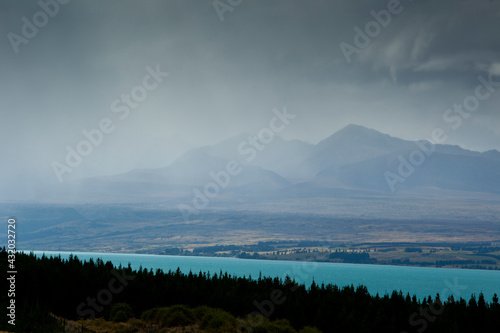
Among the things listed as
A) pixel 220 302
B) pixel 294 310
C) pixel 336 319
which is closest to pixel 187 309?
→ pixel 220 302

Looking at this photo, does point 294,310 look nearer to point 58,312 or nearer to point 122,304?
point 122,304

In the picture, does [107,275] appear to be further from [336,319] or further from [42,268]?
[336,319]

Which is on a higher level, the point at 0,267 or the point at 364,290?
the point at 0,267

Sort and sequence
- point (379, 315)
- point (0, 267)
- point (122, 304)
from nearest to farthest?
point (379, 315) < point (122, 304) < point (0, 267)

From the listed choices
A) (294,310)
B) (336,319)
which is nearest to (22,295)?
(294,310)

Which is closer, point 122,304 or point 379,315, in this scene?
point 379,315

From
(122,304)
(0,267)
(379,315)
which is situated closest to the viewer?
(379,315)
